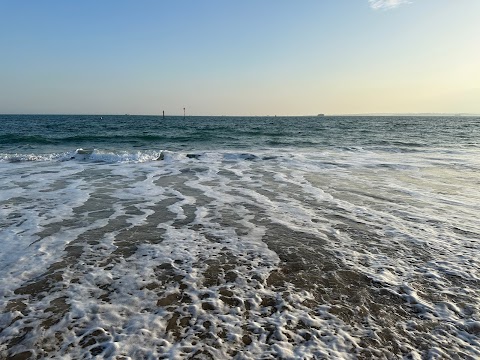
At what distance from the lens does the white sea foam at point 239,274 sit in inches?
124

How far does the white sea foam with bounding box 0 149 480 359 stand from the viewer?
3148 mm

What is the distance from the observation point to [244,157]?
18.6 m

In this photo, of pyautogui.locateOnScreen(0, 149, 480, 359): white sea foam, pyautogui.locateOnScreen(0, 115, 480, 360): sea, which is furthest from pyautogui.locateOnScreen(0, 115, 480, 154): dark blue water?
pyautogui.locateOnScreen(0, 149, 480, 359): white sea foam

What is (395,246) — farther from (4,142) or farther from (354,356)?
(4,142)

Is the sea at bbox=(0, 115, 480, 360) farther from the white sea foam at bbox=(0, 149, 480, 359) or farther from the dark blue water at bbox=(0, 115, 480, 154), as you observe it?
the dark blue water at bbox=(0, 115, 480, 154)

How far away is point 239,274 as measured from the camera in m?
4.46

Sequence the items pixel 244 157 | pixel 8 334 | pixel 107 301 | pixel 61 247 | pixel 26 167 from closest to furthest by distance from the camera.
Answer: pixel 8 334, pixel 107 301, pixel 61 247, pixel 26 167, pixel 244 157

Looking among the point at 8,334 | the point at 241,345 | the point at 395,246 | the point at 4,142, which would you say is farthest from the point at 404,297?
the point at 4,142

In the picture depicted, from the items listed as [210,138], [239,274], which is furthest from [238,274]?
[210,138]

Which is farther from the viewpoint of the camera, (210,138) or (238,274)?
(210,138)

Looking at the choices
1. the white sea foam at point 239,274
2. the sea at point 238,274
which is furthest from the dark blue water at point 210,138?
the white sea foam at point 239,274

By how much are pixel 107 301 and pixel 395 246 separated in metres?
4.28

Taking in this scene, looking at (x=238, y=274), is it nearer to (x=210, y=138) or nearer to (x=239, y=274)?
(x=239, y=274)

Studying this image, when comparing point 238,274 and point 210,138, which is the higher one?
point 210,138
